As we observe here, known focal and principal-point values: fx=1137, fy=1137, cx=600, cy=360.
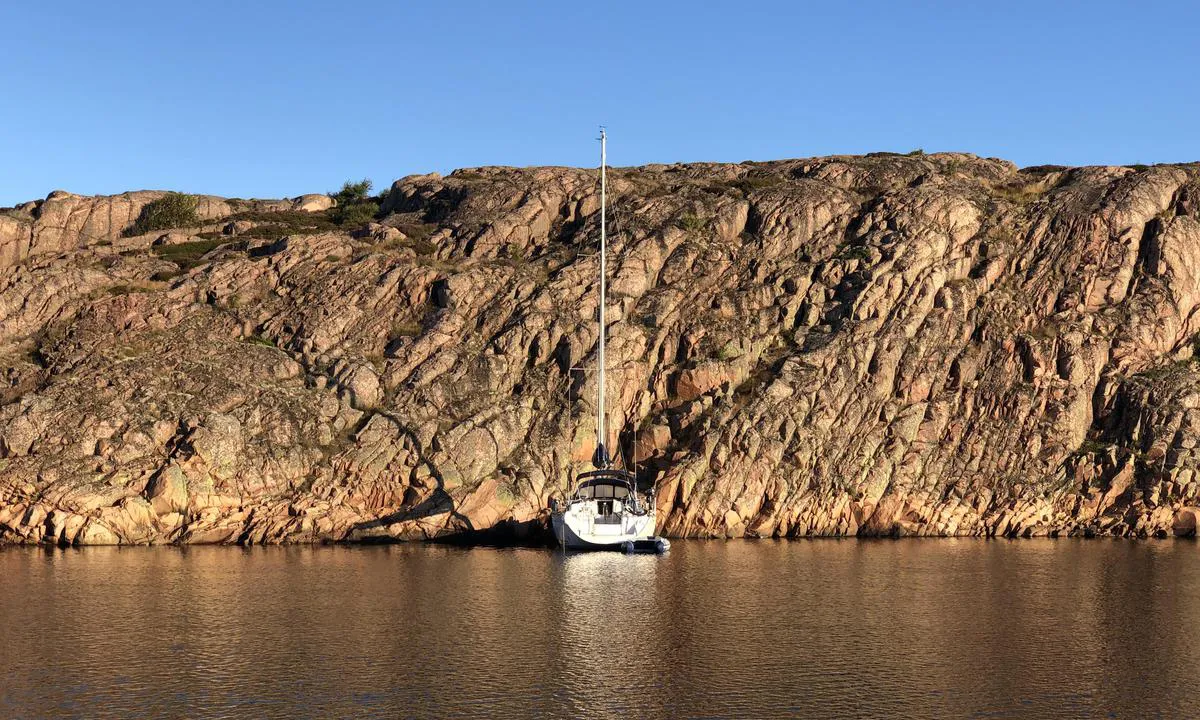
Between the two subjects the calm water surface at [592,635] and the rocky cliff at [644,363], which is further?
the rocky cliff at [644,363]

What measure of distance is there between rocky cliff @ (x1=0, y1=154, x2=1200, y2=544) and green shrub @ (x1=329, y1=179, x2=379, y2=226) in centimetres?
940

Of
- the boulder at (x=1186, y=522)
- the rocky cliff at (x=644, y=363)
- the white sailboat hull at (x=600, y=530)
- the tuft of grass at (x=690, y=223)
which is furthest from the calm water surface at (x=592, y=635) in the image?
the tuft of grass at (x=690, y=223)

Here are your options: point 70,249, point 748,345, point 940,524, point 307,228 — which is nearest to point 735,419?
point 748,345

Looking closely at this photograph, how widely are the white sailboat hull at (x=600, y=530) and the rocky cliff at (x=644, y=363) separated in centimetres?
582

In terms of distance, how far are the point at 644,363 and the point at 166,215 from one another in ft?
171

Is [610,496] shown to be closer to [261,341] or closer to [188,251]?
[261,341]

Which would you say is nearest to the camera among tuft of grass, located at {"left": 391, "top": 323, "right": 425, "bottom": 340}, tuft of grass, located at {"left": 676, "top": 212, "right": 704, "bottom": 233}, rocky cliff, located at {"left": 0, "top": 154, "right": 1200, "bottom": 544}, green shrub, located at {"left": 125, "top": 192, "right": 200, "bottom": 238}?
rocky cliff, located at {"left": 0, "top": 154, "right": 1200, "bottom": 544}

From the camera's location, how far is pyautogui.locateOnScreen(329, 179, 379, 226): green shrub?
115 m

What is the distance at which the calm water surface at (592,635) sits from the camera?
35.2 metres

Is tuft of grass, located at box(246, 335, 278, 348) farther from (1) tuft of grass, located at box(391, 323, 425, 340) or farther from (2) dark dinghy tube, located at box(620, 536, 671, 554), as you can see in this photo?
(2) dark dinghy tube, located at box(620, 536, 671, 554)

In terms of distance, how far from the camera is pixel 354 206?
120000 mm

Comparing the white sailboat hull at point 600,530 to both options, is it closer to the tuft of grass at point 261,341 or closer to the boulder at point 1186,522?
the tuft of grass at point 261,341

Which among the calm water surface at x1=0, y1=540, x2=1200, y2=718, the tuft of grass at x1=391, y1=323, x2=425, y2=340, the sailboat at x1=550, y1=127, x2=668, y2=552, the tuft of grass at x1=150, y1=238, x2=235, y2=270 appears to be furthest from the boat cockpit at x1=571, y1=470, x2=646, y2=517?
the tuft of grass at x1=150, y1=238, x2=235, y2=270

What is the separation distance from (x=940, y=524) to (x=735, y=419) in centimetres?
1623
